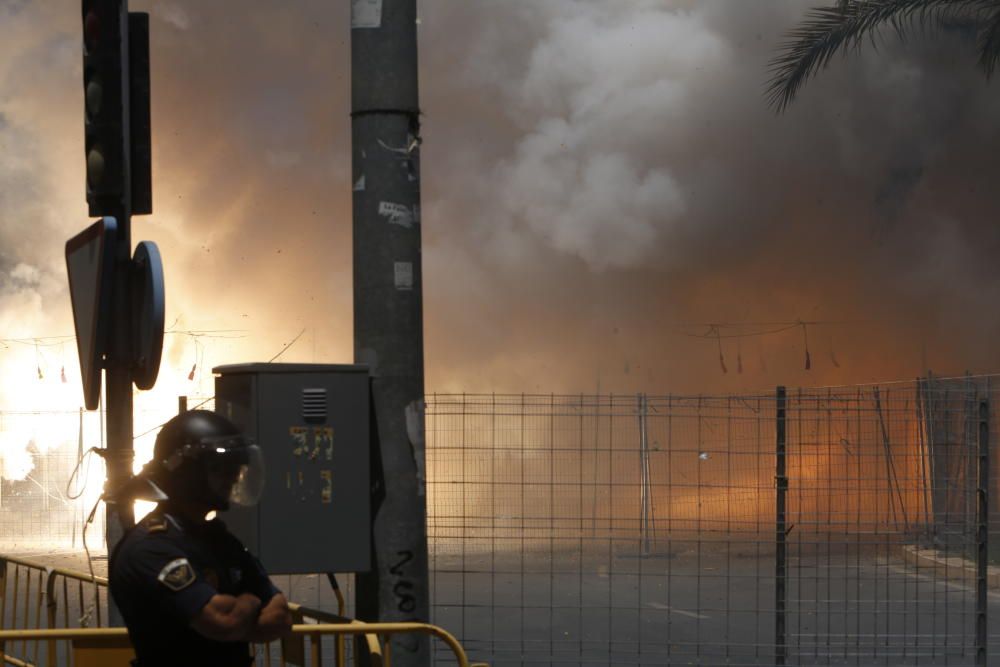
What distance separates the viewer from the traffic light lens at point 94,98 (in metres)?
5.42

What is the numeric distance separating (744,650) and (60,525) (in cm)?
1092

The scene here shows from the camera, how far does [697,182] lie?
21.8 m

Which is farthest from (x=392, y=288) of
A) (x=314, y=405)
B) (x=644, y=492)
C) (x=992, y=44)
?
(x=992, y=44)

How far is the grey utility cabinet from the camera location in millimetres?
5188

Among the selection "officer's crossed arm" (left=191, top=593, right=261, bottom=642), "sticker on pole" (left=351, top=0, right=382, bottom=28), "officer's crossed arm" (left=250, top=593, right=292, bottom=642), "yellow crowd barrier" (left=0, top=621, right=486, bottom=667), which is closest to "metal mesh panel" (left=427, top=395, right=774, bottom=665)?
"yellow crowd barrier" (left=0, top=621, right=486, bottom=667)

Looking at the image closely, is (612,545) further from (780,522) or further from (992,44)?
(992,44)

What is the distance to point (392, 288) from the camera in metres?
4.92

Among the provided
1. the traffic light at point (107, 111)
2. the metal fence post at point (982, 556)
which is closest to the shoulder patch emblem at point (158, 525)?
the traffic light at point (107, 111)

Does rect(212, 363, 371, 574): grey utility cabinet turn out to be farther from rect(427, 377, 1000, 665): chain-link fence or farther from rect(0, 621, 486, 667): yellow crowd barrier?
rect(427, 377, 1000, 665): chain-link fence

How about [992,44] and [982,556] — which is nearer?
[982,556]

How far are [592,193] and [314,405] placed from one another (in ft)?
53.3

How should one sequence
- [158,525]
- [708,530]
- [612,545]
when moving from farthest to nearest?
[612,545]
[708,530]
[158,525]

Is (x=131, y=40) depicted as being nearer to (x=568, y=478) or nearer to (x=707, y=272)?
(x=568, y=478)

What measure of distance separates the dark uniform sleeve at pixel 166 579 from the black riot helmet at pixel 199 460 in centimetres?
17
